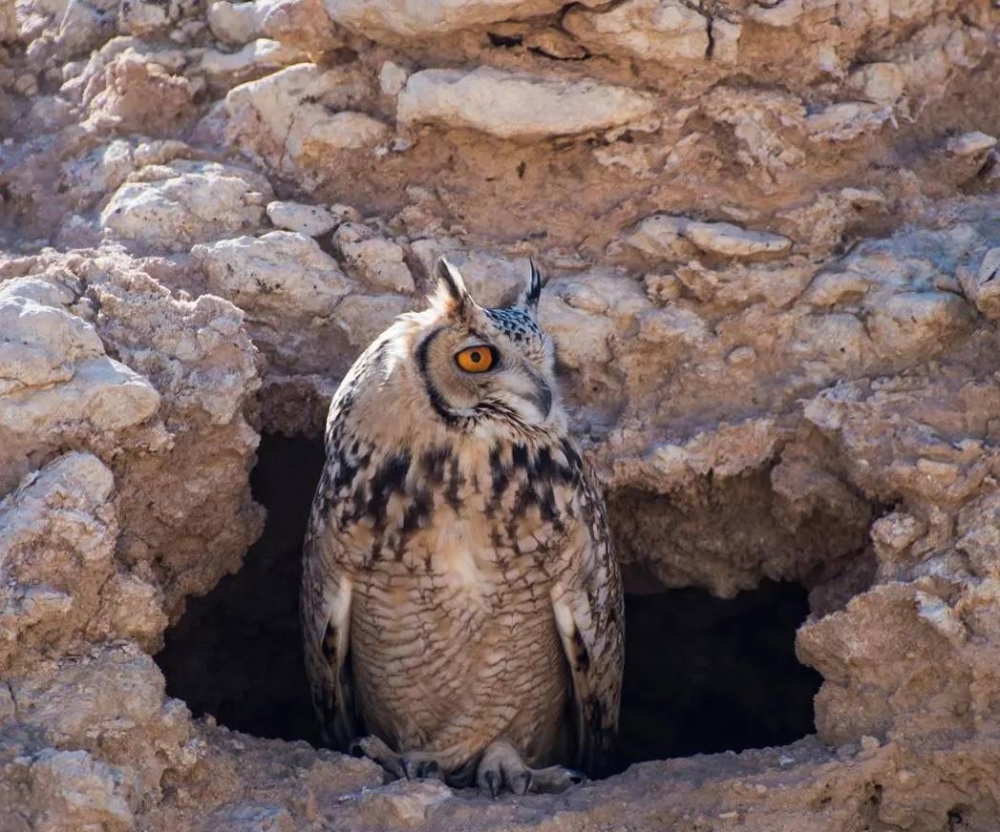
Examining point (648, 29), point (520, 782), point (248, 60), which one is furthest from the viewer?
point (248, 60)

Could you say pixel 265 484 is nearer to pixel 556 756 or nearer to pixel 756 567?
pixel 556 756

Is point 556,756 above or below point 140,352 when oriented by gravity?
below

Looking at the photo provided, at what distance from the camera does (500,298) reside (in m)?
3.71

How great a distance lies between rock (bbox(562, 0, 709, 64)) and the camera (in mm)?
3543

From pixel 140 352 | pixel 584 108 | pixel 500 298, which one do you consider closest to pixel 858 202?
pixel 584 108

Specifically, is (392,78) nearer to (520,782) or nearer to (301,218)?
(301,218)

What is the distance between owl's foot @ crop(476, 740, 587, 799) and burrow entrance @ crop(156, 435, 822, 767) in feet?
3.61

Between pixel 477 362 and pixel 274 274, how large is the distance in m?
0.87

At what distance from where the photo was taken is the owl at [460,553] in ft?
10.1

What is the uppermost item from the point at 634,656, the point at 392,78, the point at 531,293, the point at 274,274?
the point at 392,78

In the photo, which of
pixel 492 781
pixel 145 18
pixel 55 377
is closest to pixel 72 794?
pixel 55 377

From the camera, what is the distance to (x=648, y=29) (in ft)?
11.7

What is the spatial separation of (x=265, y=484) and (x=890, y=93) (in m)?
2.25

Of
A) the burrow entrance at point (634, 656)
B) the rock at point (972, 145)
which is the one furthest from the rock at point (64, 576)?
the rock at point (972, 145)
